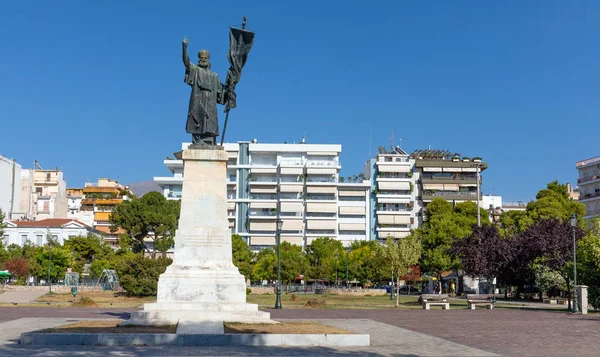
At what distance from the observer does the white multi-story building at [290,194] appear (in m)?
101

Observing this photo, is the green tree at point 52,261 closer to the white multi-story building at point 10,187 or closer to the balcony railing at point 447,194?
the white multi-story building at point 10,187

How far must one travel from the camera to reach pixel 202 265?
20719 millimetres

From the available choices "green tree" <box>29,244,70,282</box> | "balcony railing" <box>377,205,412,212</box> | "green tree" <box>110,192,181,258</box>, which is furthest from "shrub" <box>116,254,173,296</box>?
"balcony railing" <box>377,205,412,212</box>

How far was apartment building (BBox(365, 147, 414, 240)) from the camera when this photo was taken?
103062 mm

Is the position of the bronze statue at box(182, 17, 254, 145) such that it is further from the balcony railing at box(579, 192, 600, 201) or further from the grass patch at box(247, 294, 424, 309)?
the balcony railing at box(579, 192, 600, 201)

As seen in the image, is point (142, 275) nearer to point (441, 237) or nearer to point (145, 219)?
point (145, 219)

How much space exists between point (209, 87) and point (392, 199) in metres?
83.2

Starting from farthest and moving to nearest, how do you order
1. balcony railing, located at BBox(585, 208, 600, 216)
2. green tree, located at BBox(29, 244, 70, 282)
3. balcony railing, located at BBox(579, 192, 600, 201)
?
balcony railing, located at BBox(579, 192, 600, 201)
balcony railing, located at BBox(585, 208, 600, 216)
green tree, located at BBox(29, 244, 70, 282)

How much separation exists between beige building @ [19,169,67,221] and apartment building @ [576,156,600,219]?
289 feet

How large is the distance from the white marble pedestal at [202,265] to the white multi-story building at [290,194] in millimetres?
77252

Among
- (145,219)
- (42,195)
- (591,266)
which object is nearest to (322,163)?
(145,219)

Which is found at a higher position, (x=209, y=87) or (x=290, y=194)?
(x=290, y=194)

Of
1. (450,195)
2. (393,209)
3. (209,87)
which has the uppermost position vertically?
(450,195)

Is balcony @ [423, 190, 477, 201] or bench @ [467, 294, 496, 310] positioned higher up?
balcony @ [423, 190, 477, 201]
